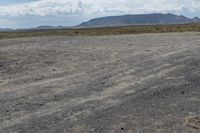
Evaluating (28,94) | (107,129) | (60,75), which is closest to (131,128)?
(107,129)

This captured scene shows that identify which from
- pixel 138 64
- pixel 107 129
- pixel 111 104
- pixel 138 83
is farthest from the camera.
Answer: pixel 138 64

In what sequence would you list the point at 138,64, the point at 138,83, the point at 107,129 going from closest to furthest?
1. the point at 107,129
2. the point at 138,83
3. the point at 138,64

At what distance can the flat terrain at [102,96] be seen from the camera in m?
8.96

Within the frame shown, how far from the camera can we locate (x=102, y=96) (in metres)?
11.9

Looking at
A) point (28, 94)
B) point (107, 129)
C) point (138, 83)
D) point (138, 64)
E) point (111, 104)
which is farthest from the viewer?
point (138, 64)

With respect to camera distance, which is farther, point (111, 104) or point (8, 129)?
point (111, 104)

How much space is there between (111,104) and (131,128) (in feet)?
7.18

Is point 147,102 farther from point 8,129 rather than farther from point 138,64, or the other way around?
point 138,64

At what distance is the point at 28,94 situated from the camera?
12750 millimetres

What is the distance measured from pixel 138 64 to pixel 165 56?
130 inches

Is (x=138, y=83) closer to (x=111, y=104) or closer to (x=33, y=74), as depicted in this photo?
(x=111, y=104)

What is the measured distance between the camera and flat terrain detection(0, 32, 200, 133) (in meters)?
8.96

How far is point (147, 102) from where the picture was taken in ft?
35.9

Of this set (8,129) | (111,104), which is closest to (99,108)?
(111,104)
